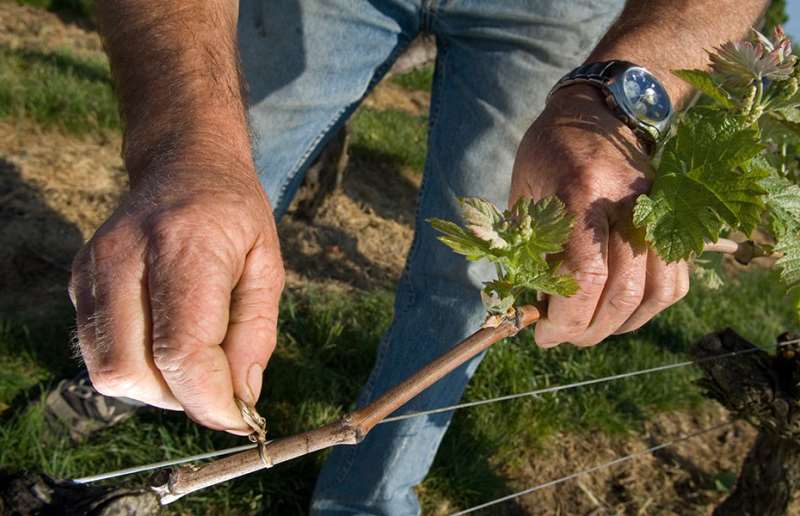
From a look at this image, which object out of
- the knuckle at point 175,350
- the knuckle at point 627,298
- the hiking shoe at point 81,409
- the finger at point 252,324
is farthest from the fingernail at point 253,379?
the hiking shoe at point 81,409

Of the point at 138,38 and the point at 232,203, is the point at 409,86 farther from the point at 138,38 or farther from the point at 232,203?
the point at 232,203

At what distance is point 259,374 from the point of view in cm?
109

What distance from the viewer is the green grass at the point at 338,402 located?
8.13 feet

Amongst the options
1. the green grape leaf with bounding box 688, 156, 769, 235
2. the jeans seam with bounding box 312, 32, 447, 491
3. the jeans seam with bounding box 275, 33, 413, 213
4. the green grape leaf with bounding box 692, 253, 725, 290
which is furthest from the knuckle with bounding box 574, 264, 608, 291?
the jeans seam with bounding box 275, 33, 413, 213

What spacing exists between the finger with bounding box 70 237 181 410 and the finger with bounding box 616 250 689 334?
931 mm

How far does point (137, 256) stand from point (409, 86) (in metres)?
6.18

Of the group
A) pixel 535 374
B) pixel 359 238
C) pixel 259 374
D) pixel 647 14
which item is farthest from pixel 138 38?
pixel 359 238

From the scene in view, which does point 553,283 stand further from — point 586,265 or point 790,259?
point 790,259

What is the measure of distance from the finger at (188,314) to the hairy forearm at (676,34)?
115cm

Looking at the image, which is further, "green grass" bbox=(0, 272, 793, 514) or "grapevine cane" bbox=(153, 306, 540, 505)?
"green grass" bbox=(0, 272, 793, 514)

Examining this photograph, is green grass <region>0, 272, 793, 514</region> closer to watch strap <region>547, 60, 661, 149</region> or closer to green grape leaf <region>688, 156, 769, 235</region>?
watch strap <region>547, 60, 661, 149</region>

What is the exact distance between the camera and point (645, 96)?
1514 mm

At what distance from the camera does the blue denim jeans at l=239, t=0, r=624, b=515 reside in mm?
2182

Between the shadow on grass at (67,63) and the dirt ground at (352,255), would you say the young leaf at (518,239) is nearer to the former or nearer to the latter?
the dirt ground at (352,255)
